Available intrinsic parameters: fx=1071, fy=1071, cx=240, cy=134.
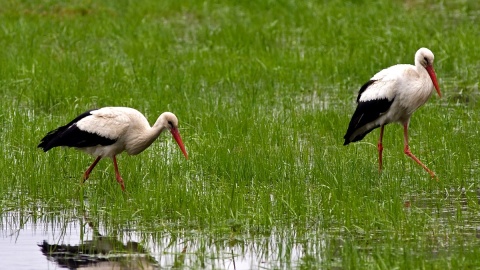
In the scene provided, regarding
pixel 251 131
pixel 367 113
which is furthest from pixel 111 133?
pixel 367 113

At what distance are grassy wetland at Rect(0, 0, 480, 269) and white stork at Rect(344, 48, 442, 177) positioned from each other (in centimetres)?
31

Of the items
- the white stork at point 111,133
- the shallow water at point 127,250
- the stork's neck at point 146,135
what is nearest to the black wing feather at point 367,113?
the white stork at point 111,133

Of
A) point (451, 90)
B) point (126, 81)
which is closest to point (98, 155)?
point (126, 81)

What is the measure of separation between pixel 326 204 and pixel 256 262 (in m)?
1.35

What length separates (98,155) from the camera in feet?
31.1

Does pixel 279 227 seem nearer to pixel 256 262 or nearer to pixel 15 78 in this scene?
pixel 256 262

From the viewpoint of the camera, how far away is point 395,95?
1009cm

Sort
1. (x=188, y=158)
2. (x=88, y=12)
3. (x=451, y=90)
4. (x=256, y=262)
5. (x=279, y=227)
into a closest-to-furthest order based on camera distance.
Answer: (x=256, y=262) < (x=279, y=227) < (x=188, y=158) < (x=451, y=90) < (x=88, y=12)

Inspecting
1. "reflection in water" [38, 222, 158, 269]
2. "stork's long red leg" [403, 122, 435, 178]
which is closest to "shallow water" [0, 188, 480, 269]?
"reflection in water" [38, 222, 158, 269]

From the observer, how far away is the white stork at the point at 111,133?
9320 mm

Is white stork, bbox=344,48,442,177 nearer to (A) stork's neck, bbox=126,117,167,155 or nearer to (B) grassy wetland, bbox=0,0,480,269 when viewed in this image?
(B) grassy wetland, bbox=0,0,480,269

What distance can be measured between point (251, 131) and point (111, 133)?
1.93 metres

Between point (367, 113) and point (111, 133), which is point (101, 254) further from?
point (367, 113)

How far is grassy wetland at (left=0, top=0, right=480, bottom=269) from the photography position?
7684 mm
